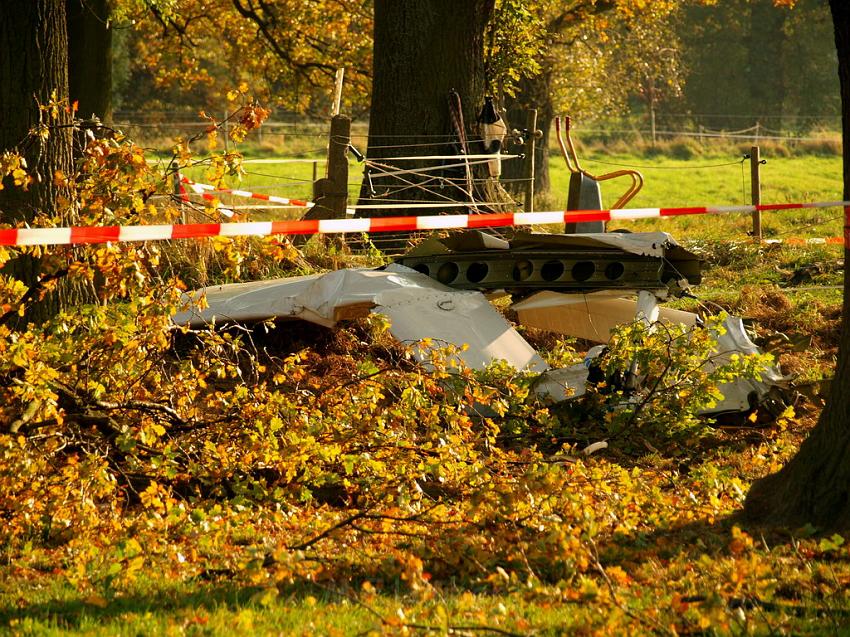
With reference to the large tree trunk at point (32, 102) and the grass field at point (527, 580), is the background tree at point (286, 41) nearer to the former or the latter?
the large tree trunk at point (32, 102)

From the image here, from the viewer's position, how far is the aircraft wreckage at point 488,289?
31.9ft

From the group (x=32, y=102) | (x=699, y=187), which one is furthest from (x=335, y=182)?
(x=699, y=187)

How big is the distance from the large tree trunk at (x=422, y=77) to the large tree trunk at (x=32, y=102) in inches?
302

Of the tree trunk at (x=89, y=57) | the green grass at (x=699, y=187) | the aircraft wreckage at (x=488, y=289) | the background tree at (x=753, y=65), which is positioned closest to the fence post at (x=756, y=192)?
the green grass at (x=699, y=187)

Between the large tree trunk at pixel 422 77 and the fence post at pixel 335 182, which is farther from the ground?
the large tree trunk at pixel 422 77

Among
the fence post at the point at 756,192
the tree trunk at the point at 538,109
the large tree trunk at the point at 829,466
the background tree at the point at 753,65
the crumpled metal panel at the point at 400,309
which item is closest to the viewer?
the large tree trunk at the point at 829,466

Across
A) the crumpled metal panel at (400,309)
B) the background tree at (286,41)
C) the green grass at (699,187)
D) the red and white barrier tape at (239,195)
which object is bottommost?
the green grass at (699,187)

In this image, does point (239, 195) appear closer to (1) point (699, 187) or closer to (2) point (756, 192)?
(2) point (756, 192)

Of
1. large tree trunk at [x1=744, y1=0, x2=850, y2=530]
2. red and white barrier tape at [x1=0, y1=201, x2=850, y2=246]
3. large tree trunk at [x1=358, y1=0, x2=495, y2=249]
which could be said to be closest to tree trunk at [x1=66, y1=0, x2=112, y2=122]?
large tree trunk at [x1=358, y1=0, x2=495, y2=249]

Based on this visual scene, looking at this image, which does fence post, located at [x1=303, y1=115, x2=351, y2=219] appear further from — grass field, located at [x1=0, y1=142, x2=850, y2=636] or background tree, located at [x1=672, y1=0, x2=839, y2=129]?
background tree, located at [x1=672, y1=0, x2=839, y2=129]

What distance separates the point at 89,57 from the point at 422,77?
3.96m

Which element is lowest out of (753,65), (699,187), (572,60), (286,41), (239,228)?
(699,187)

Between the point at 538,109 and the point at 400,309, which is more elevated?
the point at 538,109

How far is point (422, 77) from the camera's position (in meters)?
16.4
